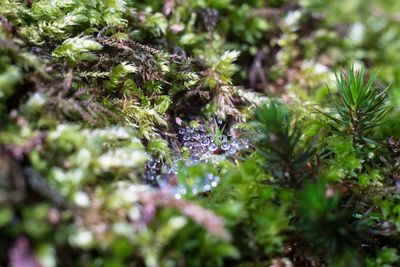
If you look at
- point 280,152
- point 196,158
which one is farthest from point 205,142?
point 280,152

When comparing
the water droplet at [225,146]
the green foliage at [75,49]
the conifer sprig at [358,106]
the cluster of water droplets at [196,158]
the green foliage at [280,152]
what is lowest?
the cluster of water droplets at [196,158]

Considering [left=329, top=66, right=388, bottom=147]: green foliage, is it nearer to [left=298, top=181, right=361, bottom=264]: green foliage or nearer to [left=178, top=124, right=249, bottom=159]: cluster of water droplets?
[left=178, top=124, right=249, bottom=159]: cluster of water droplets

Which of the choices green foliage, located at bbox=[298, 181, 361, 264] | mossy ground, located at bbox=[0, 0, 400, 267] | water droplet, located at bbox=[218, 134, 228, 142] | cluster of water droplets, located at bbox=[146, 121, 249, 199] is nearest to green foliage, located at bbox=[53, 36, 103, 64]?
mossy ground, located at bbox=[0, 0, 400, 267]

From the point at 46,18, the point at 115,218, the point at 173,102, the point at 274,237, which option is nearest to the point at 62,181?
the point at 115,218

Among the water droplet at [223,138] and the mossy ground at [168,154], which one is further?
the water droplet at [223,138]

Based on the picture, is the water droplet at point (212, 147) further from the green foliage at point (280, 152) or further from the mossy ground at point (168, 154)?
the green foliage at point (280, 152)

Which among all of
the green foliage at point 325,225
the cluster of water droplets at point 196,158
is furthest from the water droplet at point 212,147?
the green foliage at point 325,225

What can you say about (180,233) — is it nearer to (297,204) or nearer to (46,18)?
(297,204)

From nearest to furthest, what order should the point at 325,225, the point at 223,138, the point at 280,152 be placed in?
the point at 325,225, the point at 280,152, the point at 223,138

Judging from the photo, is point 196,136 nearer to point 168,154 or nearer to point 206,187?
point 168,154
